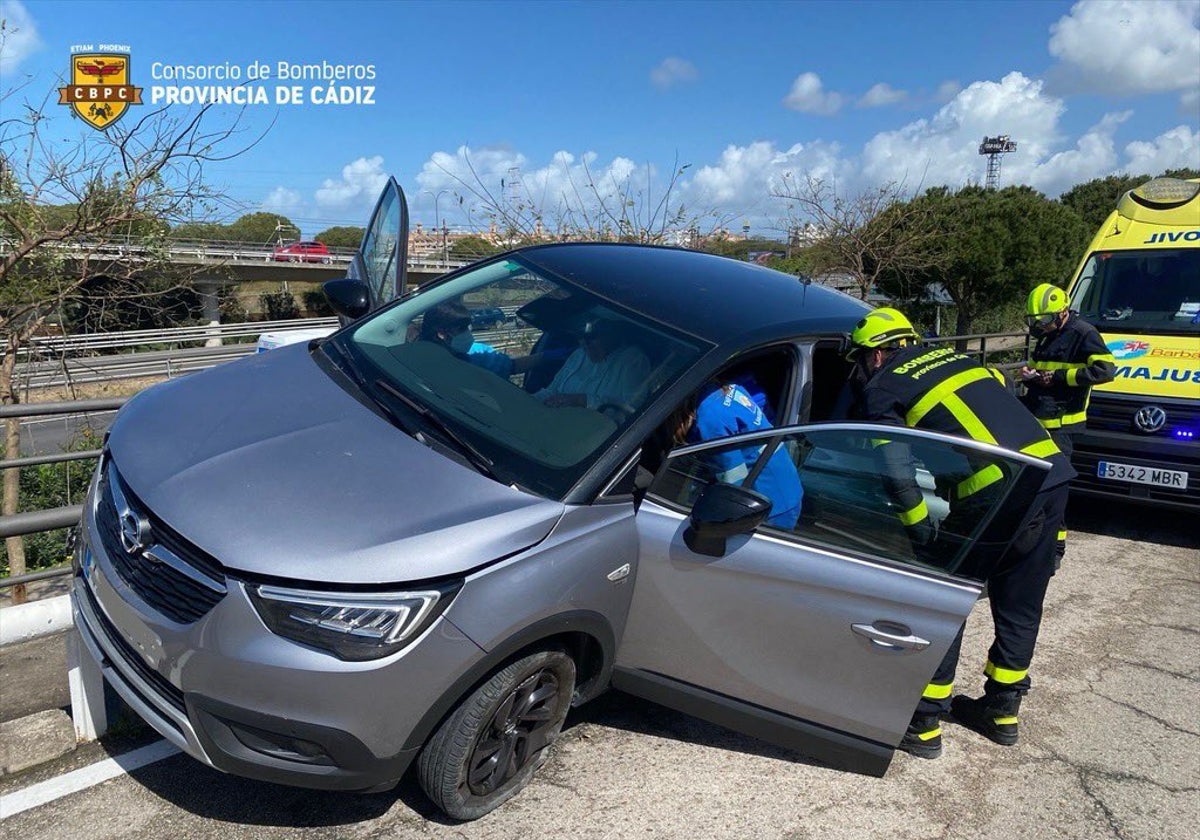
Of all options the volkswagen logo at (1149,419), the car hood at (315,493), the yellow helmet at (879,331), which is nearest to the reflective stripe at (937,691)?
the yellow helmet at (879,331)

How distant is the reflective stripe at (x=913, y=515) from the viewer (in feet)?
9.52

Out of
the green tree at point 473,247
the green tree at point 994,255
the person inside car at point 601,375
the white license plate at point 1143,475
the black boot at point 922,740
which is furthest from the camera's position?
the green tree at point 994,255

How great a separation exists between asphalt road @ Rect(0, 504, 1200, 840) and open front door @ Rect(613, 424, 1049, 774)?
1.16 feet

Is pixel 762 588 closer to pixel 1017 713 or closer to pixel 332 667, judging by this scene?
pixel 332 667

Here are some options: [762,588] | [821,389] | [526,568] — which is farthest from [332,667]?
[821,389]

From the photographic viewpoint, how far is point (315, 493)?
2.44 m

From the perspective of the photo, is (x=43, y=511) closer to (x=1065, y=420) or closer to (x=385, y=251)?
(x=385, y=251)

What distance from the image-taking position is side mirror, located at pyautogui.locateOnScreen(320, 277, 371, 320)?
4.10 meters

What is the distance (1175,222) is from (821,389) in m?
5.36

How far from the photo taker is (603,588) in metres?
2.69

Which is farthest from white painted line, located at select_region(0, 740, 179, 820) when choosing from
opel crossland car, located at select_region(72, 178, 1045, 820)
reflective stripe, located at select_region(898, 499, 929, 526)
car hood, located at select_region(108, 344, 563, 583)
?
reflective stripe, located at select_region(898, 499, 929, 526)

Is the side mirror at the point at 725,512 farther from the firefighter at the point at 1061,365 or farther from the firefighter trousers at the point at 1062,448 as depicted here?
the firefighter at the point at 1061,365

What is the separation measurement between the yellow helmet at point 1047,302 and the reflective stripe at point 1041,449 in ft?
9.78

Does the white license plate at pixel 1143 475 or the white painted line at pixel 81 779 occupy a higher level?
the white license plate at pixel 1143 475
